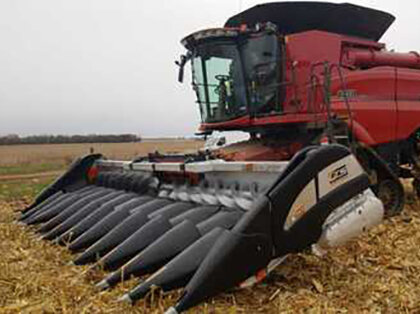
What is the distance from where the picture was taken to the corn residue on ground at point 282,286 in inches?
112

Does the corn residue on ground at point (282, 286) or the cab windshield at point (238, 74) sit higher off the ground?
the cab windshield at point (238, 74)

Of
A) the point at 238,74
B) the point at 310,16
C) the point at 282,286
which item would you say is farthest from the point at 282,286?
the point at 310,16

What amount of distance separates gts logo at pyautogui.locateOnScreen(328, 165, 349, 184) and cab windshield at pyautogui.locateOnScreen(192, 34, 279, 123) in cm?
307

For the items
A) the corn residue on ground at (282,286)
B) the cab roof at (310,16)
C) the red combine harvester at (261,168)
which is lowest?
the corn residue on ground at (282,286)

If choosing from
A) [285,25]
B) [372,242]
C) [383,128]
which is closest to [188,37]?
[285,25]

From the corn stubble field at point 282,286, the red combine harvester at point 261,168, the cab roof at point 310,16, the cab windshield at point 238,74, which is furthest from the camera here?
the cab roof at point 310,16

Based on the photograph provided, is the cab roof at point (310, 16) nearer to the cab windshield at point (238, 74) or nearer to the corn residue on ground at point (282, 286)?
the cab windshield at point (238, 74)

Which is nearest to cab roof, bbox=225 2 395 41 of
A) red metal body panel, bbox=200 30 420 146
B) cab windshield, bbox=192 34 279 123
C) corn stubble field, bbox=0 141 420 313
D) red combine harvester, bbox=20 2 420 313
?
red combine harvester, bbox=20 2 420 313

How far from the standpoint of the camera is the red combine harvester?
2990mm

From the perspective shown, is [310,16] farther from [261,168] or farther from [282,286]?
[282,286]

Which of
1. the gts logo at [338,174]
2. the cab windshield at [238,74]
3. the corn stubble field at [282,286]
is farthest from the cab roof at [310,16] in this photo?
the gts logo at [338,174]

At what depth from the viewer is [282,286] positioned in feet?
10.6

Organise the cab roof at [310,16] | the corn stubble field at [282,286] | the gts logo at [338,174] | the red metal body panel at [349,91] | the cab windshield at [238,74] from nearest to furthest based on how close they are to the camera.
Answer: the corn stubble field at [282,286]
the gts logo at [338,174]
the red metal body panel at [349,91]
the cab windshield at [238,74]
the cab roof at [310,16]

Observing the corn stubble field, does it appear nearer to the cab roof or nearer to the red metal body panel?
the red metal body panel
